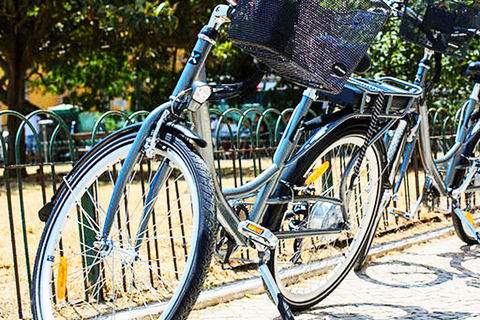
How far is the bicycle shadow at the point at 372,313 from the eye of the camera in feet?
11.3

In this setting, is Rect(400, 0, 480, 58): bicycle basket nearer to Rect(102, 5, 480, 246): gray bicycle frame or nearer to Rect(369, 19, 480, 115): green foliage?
Rect(102, 5, 480, 246): gray bicycle frame

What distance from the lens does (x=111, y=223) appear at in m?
2.53

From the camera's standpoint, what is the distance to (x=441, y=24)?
4215 mm

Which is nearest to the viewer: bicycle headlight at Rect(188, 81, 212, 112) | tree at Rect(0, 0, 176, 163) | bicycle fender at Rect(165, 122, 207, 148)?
bicycle fender at Rect(165, 122, 207, 148)

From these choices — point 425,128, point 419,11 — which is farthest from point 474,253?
point 419,11

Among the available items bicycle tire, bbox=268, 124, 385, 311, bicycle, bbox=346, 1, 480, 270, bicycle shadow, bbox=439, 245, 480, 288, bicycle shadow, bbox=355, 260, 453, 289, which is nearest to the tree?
bicycle, bbox=346, 1, 480, 270

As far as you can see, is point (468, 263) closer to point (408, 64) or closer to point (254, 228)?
point (254, 228)

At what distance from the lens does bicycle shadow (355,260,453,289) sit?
4.15 metres

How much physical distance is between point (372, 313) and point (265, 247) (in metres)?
0.95

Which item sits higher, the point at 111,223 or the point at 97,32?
the point at 97,32

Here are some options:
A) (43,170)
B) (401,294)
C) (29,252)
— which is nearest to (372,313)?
(401,294)

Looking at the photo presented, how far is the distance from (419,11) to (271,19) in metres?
1.93

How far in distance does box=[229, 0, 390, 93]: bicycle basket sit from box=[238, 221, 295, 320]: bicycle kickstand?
642mm

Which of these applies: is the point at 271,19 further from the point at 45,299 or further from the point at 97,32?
the point at 97,32
